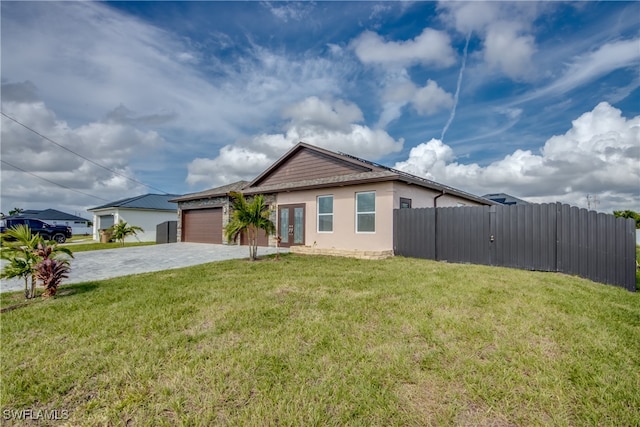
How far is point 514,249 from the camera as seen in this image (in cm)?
827

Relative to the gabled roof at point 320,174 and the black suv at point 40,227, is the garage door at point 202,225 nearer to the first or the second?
the gabled roof at point 320,174

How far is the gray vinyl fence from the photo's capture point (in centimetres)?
699

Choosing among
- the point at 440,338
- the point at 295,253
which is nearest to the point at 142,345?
the point at 440,338

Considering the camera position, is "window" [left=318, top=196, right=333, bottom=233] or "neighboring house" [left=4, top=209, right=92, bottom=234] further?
"neighboring house" [left=4, top=209, right=92, bottom=234]

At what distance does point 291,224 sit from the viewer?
43.5 feet

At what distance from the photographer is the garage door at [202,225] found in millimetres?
16641

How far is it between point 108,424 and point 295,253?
933 centimetres

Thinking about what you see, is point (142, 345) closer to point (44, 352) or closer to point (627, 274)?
point (44, 352)

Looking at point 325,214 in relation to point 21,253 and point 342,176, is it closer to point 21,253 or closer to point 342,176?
point 342,176

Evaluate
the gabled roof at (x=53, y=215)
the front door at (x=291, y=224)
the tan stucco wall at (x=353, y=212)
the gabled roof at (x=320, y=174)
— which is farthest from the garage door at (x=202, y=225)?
the gabled roof at (x=53, y=215)

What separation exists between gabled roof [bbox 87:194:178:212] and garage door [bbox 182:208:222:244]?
7069mm

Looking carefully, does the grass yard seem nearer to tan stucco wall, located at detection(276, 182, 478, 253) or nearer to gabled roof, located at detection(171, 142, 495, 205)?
tan stucco wall, located at detection(276, 182, 478, 253)

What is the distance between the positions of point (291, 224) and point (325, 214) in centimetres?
195

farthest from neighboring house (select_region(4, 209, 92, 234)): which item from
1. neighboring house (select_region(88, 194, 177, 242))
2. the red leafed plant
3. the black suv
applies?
the red leafed plant
